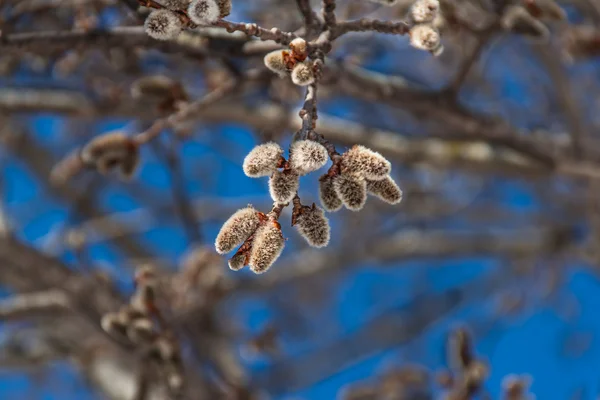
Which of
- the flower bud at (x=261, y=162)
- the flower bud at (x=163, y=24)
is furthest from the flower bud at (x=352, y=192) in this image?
the flower bud at (x=163, y=24)

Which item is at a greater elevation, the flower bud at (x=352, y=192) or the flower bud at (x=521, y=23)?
the flower bud at (x=521, y=23)

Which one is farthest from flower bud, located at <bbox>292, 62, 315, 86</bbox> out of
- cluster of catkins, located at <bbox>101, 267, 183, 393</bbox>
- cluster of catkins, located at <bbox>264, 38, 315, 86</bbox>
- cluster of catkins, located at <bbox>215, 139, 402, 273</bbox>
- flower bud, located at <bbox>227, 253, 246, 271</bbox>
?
cluster of catkins, located at <bbox>101, 267, 183, 393</bbox>

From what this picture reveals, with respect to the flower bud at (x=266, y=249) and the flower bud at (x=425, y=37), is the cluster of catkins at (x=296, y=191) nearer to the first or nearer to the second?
the flower bud at (x=266, y=249)

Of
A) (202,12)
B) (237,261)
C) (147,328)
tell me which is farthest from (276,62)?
(147,328)

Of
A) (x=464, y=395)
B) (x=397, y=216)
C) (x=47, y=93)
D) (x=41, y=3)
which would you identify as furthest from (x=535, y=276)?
(x=41, y=3)

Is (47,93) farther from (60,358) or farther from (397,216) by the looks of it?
(397,216)

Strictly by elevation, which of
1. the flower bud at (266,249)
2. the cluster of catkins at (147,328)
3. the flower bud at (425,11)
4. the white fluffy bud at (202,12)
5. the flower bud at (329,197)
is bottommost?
the cluster of catkins at (147,328)
